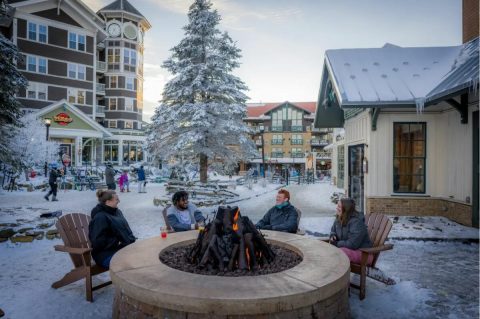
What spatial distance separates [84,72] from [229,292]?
1485 inches

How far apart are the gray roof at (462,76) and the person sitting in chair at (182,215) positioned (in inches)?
248

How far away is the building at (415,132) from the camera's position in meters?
9.40

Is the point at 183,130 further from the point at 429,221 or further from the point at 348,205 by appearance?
the point at 348,205

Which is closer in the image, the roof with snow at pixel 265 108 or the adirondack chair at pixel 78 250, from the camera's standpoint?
the adirondack chair at pixel 78 250

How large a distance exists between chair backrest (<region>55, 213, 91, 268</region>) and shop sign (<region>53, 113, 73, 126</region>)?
28565 mm

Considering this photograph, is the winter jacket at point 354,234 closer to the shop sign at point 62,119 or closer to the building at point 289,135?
the shop sign at point 62,119

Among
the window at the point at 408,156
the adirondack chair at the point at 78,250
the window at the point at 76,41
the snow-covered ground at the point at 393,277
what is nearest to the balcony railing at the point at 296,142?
the window at the point at 76,41

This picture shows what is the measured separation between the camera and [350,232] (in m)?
5.46

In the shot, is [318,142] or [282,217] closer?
[282,217]

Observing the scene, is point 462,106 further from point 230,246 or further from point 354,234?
point 230,246

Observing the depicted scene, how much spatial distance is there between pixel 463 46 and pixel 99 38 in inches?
1435

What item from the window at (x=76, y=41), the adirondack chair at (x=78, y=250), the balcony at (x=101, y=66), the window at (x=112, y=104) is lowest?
the adirondack chair at (x=78, y=250)

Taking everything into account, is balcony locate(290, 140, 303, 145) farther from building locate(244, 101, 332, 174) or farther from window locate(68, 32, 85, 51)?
window locate(68, 32, 85, 51)

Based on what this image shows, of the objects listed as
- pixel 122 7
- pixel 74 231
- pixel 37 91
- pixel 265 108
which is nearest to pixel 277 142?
pixel 265 108
